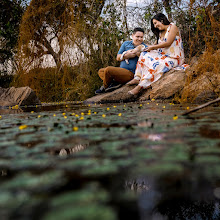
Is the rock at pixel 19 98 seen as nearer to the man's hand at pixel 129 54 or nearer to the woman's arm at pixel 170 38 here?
the man's hand at pixel 129 54

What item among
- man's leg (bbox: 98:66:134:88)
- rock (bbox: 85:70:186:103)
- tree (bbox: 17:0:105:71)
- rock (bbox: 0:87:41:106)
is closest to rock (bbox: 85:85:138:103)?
rock (bbox: 85:70:186:103)

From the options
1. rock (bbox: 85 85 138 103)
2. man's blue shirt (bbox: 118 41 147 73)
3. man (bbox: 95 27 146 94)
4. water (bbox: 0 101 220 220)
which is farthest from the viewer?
man's blue shirt (bbox: 118 41 147 73)

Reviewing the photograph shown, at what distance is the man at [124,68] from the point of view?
21.9 ft

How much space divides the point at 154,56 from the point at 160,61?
22 cm

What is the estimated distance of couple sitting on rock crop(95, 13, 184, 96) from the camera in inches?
243

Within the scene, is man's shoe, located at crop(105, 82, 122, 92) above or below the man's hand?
below

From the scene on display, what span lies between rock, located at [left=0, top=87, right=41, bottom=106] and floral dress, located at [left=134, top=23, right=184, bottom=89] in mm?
3348

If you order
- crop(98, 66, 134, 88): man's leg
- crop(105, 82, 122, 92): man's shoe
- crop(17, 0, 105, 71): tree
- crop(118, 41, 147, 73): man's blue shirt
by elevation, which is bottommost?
crop(105, 82, 122, 92): man's shoe

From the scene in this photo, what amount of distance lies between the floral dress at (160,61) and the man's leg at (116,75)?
58 cm

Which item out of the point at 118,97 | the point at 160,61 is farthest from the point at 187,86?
the point at 118,97

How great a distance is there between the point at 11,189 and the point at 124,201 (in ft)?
1.20

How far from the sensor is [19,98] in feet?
24.7

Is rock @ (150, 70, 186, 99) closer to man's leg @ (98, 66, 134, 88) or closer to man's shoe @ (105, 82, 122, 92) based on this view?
man's leg @ (98, 66, 134, 88)

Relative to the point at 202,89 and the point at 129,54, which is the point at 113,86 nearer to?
the point at 129,54
